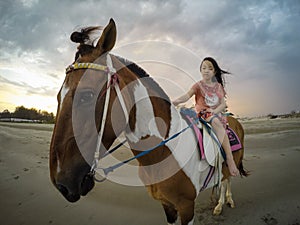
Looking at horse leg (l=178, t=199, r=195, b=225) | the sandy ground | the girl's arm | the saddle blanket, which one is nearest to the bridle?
the saddle blanket

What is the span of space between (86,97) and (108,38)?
608 mm

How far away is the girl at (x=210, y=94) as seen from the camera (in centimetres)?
250

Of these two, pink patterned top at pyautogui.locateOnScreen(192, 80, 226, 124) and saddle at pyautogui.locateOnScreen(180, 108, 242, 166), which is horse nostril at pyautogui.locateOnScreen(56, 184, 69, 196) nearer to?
saddle at pyautogui.locateOnScreen(180, 108, 242, 166)

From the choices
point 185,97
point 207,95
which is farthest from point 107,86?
point 207,95

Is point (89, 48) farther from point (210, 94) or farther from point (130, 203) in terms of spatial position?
point (130, 203)

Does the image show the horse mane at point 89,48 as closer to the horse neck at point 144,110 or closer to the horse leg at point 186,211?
the horse neck at point 144,110

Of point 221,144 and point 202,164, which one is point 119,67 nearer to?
point 202,164

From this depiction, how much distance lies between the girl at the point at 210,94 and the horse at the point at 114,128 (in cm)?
64

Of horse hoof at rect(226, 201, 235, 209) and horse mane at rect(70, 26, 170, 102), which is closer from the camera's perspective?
horse mane at rect(70, 26, 170, 102)

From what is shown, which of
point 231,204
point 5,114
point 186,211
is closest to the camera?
point 186,211

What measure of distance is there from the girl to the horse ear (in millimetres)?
1521

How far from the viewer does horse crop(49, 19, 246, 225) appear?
1.32 metres

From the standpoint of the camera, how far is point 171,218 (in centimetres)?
248

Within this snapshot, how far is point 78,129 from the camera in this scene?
4.33 feet
